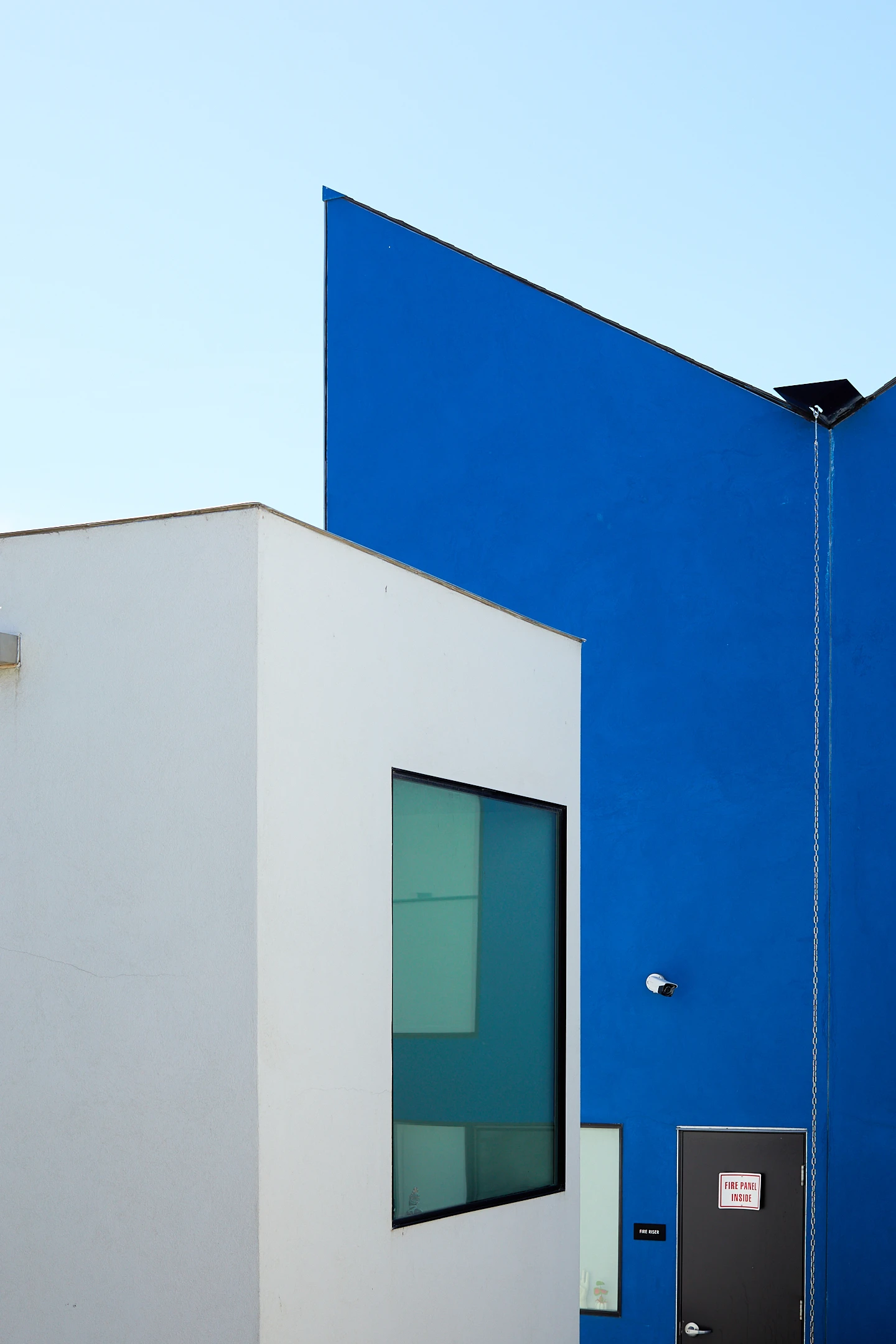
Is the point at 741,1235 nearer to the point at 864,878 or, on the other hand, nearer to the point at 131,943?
the point at 864,878

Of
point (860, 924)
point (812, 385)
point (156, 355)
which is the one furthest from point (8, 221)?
point (860, 924)

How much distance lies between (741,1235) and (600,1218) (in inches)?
→ 36.6

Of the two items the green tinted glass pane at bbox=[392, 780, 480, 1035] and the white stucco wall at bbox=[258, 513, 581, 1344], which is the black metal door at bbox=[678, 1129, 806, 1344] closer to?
the white stucco wall at bbox=[258, 513, 581, 1344]

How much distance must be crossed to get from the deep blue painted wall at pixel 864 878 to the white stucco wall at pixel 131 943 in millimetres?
6167

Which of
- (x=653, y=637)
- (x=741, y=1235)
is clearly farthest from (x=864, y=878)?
(x=741, y=1235)

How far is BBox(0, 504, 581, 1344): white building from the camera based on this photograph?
3.96 meters

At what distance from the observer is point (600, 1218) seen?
9672 mm

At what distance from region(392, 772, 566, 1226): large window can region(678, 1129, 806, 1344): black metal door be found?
4.03 metres

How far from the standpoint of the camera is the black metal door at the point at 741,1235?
30.6ft

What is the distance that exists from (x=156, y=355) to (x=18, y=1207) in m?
20.1

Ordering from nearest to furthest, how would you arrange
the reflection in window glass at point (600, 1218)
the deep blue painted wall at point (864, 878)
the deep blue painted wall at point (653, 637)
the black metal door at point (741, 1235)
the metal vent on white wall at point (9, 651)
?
the metal vent on white wall at point (9, 651) < the deep blue painted wall at point (864, 878) < the black metal door at point (741, 1235) < the deep blue painted wall at point (653, 637) < the reflection in window glass at point (600, 1218)

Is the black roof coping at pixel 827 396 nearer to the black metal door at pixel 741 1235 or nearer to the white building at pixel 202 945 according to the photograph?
the black metal door at pixel 741 1235

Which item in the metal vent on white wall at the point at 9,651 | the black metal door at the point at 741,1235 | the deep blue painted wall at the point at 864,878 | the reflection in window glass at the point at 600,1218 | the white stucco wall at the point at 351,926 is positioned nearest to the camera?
the white stucco wall at the point at 351,926

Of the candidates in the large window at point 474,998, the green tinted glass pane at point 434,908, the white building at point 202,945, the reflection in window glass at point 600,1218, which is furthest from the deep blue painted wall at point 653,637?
the white building at point 202,945
